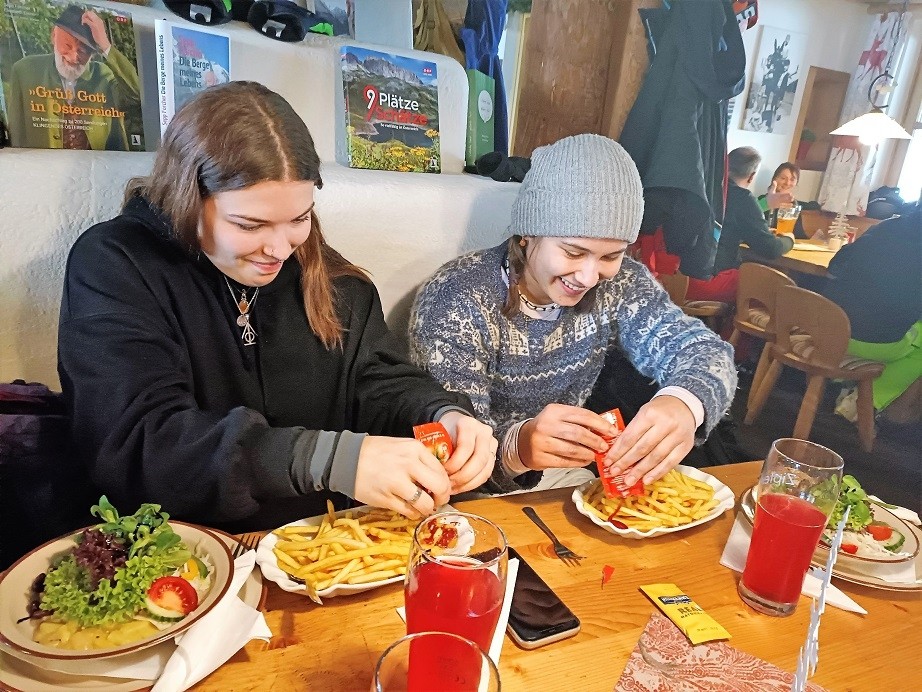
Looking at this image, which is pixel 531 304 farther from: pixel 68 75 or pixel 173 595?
pixel 68 75

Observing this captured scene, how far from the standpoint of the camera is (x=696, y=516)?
1151mm

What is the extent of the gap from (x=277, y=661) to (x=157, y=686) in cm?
14

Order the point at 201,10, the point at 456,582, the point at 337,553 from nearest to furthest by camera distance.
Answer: the point at 456,582, the point at 337,553, the point at 201,10

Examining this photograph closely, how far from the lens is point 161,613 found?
0.77 meters

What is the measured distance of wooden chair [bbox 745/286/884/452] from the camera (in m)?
2.72

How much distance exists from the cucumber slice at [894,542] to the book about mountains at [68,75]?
185 centimetres

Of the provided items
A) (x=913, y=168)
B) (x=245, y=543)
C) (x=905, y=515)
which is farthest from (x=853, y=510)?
(x=913, y=168)

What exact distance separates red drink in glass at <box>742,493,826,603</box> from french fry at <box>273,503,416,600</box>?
539 mm

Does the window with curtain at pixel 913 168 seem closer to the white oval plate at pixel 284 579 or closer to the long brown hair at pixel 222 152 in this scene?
the long brown hair at pixel 222 152

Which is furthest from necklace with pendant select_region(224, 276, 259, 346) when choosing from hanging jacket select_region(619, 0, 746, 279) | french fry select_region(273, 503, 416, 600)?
hanging jacket select_region(619, 0, 746, 279)

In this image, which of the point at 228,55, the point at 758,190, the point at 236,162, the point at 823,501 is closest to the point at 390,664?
the point at 823,501

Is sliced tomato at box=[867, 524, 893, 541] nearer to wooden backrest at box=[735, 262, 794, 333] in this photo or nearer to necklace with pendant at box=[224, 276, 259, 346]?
necklace with pendant at box=[224, 276, 259, 346]

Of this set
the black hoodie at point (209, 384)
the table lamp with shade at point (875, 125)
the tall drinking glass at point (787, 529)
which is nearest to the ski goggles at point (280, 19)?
the black hoodie at point (209, 384)

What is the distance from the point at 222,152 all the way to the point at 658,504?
102cm
